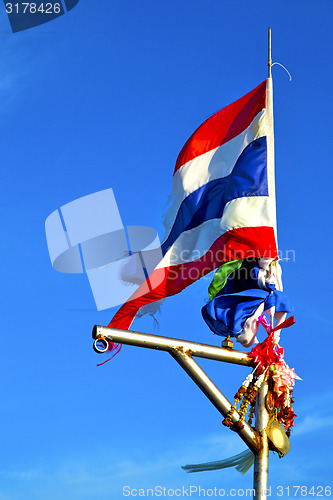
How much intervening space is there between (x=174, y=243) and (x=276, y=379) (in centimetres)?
287

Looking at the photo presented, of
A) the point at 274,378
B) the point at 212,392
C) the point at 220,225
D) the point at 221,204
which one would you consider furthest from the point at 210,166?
the point at 212,392

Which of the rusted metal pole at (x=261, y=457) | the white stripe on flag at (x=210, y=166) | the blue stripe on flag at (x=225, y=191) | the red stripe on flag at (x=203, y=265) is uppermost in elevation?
the white stripe on flag at (x=210, y=166)

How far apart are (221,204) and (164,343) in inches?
121

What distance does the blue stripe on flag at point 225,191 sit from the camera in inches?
474

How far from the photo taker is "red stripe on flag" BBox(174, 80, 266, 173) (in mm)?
12914

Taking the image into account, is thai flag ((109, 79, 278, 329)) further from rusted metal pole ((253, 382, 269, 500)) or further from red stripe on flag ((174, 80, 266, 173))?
rusted metal pole ((253, 382, 269, 500))

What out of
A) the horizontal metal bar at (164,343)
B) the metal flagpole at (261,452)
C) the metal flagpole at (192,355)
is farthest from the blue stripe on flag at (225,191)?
the metal flagpole at (261,452)

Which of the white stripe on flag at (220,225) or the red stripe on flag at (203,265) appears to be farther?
the white stripe on flag at (220,225)

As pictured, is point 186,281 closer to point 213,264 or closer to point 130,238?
point 213,264

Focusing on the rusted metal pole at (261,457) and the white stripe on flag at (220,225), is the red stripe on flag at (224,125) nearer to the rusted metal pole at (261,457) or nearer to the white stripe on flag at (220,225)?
the white stripe on flag at (220,225)

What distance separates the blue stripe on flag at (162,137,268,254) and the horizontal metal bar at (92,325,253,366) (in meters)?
2.56

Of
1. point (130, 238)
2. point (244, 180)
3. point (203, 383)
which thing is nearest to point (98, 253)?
point (130, 238)

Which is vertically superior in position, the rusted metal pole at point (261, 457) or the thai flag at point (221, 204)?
the thai flag at point (221, 204)

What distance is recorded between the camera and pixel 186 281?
39.0 feet
